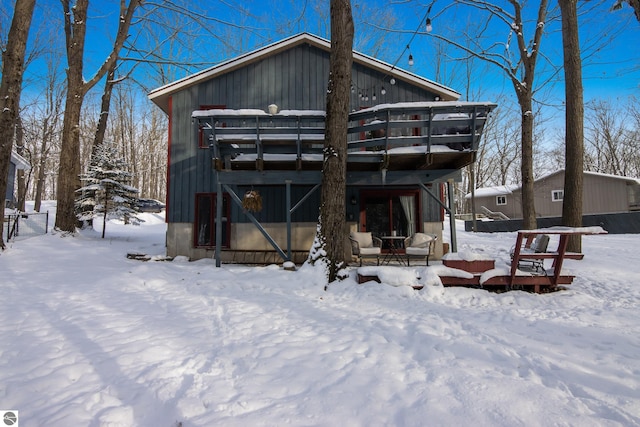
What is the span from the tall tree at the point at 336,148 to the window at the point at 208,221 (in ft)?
14.3

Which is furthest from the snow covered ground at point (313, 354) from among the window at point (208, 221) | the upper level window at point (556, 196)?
the upper level window at point (556, 196)

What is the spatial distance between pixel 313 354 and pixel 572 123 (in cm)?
865

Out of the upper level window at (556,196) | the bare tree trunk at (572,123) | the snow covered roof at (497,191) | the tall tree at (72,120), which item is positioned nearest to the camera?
the bare tree trunk at (572,123)

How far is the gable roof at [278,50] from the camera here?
9.49 metres

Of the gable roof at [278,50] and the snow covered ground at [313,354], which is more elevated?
the gable roof at [278,50]

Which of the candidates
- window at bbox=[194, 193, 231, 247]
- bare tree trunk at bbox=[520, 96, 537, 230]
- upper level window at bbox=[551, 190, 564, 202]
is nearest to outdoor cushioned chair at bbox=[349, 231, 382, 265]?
window at bbox=[194, 193, 231, 247]

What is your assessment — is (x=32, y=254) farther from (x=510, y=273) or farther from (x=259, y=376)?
(x=510, y=273)

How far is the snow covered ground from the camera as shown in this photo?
2.07 m

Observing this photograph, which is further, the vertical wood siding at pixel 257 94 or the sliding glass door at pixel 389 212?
the vertical wood siding at pixel 257 94

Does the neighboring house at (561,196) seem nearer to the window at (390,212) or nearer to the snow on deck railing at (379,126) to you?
the window at (390,212)

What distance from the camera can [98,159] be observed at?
12578 mm

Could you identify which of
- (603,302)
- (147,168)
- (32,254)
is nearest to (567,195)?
(603,302)

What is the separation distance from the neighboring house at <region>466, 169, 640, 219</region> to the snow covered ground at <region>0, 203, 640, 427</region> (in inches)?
858

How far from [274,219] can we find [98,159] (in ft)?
27.2
